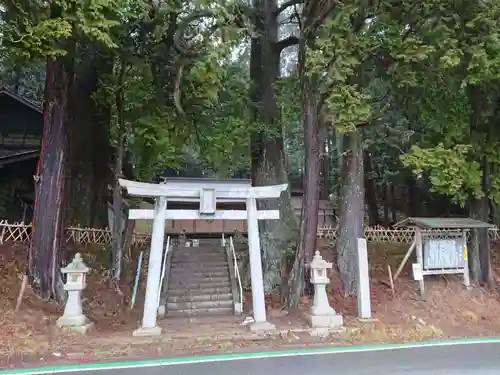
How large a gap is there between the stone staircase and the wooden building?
6176mm

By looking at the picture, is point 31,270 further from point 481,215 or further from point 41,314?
point 481,215

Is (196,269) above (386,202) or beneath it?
beneath

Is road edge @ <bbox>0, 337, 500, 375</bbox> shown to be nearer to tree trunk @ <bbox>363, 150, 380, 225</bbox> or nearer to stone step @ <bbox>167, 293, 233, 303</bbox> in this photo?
stone step @ <bbox>167, 293, 233, 303</bbox>

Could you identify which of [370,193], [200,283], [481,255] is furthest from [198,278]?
[370,193]

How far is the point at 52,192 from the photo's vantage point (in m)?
9.40

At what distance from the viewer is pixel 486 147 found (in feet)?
38.3

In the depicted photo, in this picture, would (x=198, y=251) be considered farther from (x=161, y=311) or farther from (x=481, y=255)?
(x=481, y=255)

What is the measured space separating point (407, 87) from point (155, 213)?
23.2 ft

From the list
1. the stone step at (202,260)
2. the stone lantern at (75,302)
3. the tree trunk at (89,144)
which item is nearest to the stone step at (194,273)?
the stone step at (202,260)

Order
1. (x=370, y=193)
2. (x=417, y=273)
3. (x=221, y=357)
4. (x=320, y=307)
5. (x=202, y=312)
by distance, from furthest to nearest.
A: (x=370, y=193)
(x=202, y=312)
(x=417, y=273)
(x=320, y=307)
(x=221, y=357)

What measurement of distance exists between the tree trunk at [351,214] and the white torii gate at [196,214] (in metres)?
2.45

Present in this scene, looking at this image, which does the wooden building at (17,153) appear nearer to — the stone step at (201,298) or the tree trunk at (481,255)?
the stone step at (201,298)

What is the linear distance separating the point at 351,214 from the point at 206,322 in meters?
4.72

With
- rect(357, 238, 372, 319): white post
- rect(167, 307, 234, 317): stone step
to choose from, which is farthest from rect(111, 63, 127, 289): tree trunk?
rect(357, 238, 372, 319): white post
